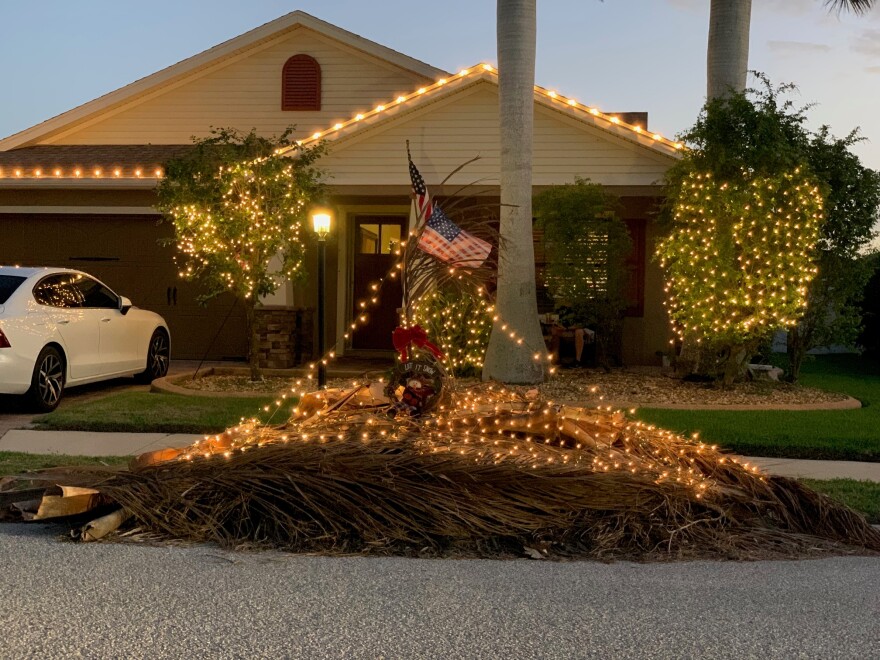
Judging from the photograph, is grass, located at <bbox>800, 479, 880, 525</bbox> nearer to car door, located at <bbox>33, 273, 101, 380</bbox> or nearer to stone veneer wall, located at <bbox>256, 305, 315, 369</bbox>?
car door, located at <bbox>33, 273, 101, 380</bbox>

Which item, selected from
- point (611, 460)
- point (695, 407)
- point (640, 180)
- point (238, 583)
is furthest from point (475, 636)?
point (640, 180)

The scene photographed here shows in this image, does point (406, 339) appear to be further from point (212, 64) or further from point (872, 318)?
point (872, 318)

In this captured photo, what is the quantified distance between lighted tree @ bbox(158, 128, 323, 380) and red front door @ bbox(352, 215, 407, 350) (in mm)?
3933

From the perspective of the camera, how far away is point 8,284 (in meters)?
10.1

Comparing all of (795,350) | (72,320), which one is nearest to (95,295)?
(72,320)

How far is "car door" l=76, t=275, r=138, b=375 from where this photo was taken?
37.0 feet

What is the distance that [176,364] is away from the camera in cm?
1552

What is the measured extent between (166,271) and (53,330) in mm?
6272

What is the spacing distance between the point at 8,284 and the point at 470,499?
7266 millimetres

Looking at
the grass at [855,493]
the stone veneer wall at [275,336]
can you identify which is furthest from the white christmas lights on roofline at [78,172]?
the grass at [855,493]

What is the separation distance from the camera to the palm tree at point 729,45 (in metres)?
12.7

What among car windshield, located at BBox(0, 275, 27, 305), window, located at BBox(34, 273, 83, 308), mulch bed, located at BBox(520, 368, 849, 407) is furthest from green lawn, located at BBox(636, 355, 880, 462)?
car windshield, located at BBox(0, 275, 27, 305)

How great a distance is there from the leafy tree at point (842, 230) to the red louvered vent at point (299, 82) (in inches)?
352

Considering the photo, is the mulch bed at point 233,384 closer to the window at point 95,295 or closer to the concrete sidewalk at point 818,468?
the window at point 95,295
